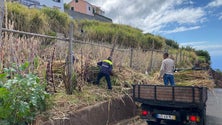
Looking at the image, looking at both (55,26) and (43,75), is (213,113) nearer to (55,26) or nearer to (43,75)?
(43,75)

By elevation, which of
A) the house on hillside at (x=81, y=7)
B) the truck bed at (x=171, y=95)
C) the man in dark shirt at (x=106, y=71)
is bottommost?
the truck bed at (x=171, y=95)

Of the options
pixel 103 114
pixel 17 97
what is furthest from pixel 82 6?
pixel 17 97

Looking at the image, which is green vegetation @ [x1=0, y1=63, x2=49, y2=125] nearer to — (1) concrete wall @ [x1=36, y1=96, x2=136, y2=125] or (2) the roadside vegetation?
(2) the roadside vegetation

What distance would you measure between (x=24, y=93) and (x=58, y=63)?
3168 millimetres

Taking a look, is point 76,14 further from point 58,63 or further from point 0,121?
point 0,121

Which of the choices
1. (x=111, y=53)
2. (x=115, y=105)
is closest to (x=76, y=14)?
(x=111, y=53)

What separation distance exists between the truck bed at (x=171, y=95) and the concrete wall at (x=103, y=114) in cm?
79

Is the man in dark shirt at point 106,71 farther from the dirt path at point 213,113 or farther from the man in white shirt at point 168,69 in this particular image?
the dirt path at point 213,113

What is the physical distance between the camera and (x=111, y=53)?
10.3 meters

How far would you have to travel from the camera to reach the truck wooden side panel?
6316 millimetres

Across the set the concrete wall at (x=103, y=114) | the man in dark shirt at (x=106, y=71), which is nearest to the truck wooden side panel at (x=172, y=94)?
the concrete wall at (x=103, y=114)

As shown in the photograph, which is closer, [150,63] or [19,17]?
[19,17]

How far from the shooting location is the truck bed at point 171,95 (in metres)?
6.32

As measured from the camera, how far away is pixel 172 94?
6.67 meters
